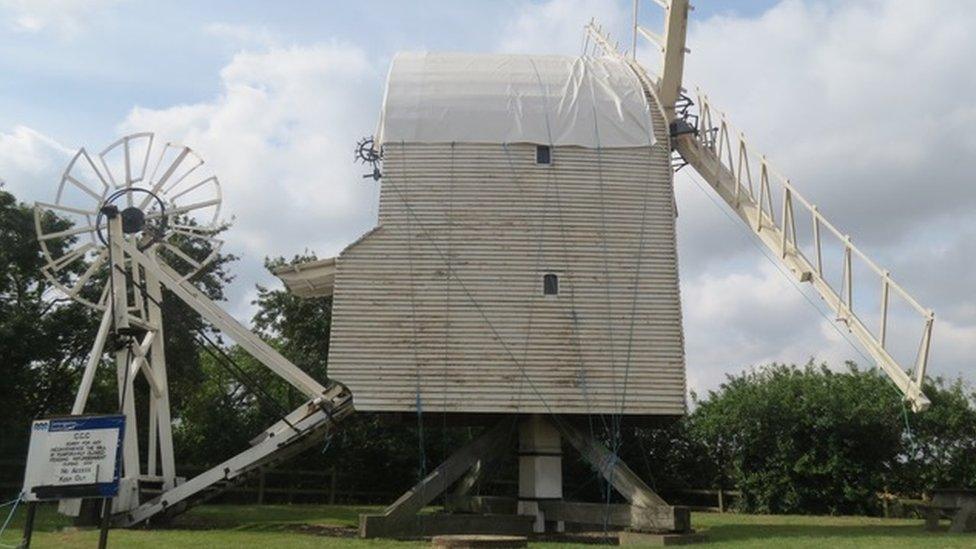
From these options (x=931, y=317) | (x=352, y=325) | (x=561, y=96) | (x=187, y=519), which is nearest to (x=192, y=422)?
(x=187, y=519)

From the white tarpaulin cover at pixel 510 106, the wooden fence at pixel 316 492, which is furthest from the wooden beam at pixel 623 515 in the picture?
the wooden fence at pixel 316 492

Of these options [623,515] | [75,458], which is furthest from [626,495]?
[75,458]

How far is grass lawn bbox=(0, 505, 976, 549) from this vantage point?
13805 millimetres

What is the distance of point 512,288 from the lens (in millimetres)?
18062

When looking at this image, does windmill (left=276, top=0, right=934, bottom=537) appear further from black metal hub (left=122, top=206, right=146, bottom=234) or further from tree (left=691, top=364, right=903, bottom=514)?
tree (left=691, top=364, right=903, bottom=514)

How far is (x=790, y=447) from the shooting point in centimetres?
2641

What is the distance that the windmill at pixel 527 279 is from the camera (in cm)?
1733

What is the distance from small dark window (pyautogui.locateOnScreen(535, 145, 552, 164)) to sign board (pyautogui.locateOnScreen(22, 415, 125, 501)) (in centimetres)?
1131

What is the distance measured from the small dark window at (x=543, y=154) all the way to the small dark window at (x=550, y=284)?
2608mm

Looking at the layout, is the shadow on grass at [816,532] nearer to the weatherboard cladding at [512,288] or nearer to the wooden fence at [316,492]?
the weatherboard cladding at [512,288]

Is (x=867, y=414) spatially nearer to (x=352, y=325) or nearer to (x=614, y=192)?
(x=614, y=192)

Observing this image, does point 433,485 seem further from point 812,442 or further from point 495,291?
point 812,442

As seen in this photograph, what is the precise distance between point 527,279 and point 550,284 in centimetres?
48

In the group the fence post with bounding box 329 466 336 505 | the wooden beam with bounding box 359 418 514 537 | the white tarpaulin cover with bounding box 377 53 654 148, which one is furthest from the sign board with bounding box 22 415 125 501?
the fence post with bounding box 329 466 336 505
